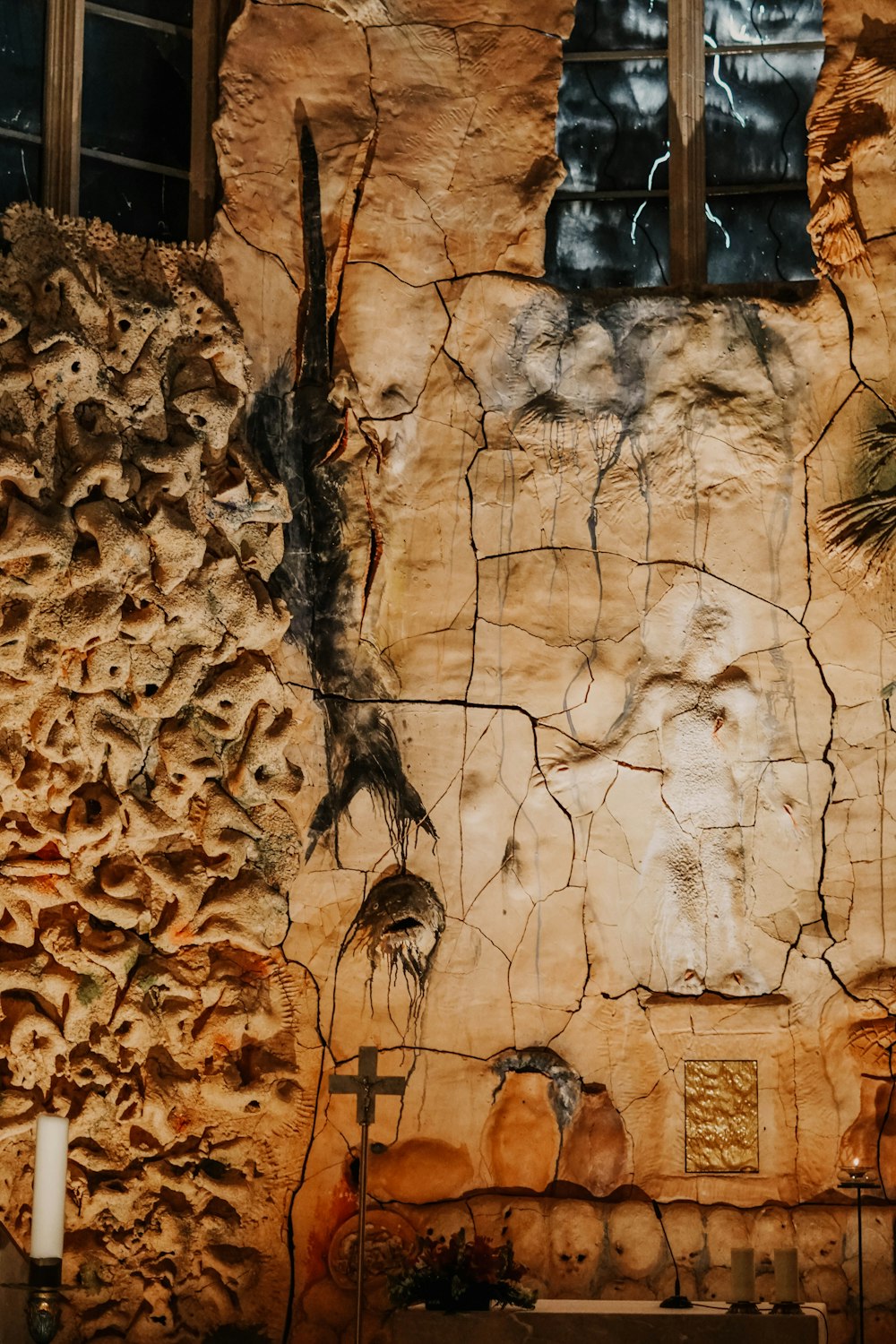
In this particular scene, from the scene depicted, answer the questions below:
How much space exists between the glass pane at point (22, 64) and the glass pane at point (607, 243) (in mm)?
1862

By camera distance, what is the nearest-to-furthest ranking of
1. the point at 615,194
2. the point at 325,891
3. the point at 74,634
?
1. the point at 74,634
2. the point at 325,891
3. the point at 615,194

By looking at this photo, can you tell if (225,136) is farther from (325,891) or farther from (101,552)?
(325,891)

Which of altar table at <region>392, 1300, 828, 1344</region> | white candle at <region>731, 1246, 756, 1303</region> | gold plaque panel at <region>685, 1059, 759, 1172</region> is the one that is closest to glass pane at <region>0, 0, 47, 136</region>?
gold plaque panel at <region>685, 1059, 759, 1172</region>

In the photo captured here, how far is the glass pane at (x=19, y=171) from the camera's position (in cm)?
677

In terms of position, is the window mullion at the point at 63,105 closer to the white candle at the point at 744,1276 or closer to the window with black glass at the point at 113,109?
the window with black glass at the point at 113,109

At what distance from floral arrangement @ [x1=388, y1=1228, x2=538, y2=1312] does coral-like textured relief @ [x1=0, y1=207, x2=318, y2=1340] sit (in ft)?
2.27

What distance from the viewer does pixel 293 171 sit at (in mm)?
6816

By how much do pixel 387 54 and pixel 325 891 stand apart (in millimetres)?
2920

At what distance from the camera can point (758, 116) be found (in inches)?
280

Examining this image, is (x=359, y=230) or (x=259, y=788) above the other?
(x=359, y=230)

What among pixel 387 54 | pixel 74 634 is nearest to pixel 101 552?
pixel 74 634

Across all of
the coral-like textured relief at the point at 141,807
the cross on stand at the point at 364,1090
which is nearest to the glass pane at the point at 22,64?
the coral-like textured relief at the point at 141,807

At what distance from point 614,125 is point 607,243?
445 millimetres

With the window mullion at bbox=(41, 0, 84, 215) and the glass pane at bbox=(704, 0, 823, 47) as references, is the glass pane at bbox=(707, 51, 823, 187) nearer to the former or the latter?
the glass pane at bbox=(704, 0, 823, 47)
